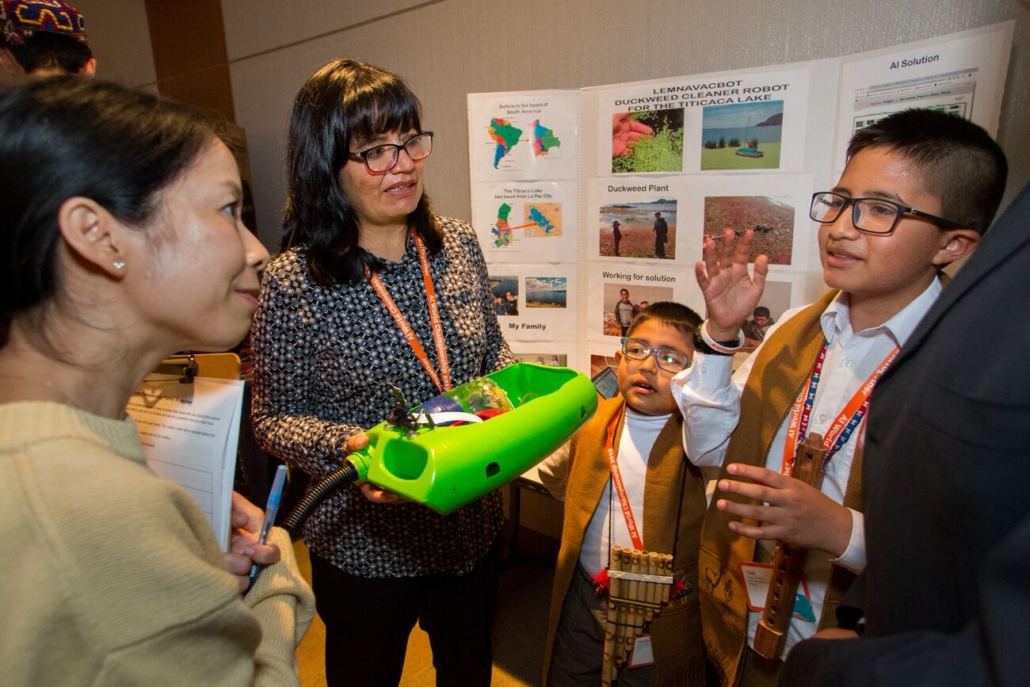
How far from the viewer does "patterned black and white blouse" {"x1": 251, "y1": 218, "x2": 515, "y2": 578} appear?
1.23 meters

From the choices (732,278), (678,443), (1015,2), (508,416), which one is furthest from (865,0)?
(508,416)

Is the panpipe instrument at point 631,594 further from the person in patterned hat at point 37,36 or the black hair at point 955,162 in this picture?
the person in patterned hat at point 37,36

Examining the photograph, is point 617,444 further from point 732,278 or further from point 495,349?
point 732,278

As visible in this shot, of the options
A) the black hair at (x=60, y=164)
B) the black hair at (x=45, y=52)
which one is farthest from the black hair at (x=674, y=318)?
the black hair at (x=45, y=52)

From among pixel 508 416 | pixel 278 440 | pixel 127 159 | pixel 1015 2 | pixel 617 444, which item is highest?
pixel 1015 2

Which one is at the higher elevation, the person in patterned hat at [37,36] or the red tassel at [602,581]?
the person in patterned hat at [37,36]

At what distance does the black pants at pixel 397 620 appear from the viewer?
132 centimetres

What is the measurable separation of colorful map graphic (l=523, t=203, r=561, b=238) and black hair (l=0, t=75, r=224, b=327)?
62.6 inches

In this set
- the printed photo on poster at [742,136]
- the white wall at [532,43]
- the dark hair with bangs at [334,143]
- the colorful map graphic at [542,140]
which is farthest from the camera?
the colorful map graphic at [542,140]

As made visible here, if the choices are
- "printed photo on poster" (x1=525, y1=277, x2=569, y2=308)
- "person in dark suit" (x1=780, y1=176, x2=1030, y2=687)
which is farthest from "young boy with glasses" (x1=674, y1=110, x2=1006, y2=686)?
"printed photo on poster" (x1=525, y1=277, x2=569, y2=308)

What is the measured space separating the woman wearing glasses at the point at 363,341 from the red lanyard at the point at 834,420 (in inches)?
27.8

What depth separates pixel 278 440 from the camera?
4.05 ft

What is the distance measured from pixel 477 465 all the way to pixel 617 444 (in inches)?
27.7

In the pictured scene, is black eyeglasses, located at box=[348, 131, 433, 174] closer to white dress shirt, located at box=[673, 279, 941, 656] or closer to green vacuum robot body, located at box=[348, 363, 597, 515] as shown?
green vacuum robot body, located at box=[348, 363, 597, 515]
